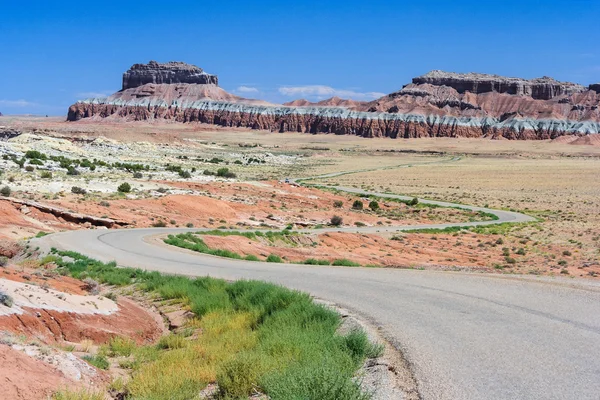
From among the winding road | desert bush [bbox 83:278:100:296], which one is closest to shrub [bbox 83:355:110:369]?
the winding road

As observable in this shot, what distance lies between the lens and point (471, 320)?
11.4 metres

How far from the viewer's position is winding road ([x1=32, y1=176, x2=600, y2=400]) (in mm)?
7805

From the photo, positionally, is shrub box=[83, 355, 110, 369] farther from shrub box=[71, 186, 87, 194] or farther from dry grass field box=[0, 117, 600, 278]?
shrub box=[71, 186, 87, 194]

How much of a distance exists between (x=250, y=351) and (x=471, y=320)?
14.6 ft

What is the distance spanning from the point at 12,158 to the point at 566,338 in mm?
54133

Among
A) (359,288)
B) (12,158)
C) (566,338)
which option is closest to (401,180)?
(12,158)

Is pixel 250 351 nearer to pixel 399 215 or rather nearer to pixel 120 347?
pixel 120 347

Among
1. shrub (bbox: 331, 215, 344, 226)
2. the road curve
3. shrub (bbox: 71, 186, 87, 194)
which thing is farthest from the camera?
shrub (bbox: 331, 215, 344, 226)

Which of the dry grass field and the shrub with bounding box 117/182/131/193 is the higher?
the shrub with bounding box 117/182/131/193

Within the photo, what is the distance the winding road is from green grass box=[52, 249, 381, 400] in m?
1.21

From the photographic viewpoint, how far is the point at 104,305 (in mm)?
13391

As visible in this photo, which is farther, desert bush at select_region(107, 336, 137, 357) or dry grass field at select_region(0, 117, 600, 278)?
dry grass field at select_region(0, 117, 600, 278)

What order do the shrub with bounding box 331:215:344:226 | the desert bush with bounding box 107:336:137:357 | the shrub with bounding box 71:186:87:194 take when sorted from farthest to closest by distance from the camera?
the shrub with bounding box 331:215:344:226 < the shrub with bounding box 71:186:87:194 < the desert bush with bounding box 107:336:137:357

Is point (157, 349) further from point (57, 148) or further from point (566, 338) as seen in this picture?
point (57, 148)
